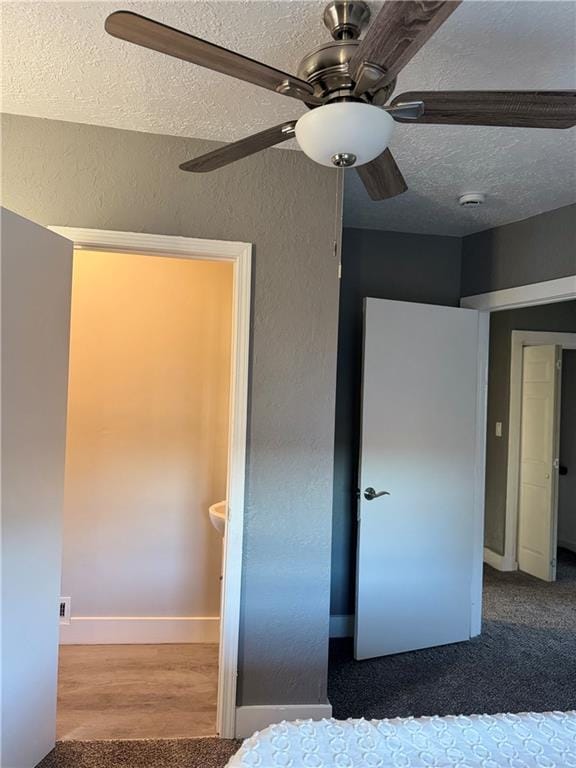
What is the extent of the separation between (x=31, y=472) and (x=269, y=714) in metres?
1.44

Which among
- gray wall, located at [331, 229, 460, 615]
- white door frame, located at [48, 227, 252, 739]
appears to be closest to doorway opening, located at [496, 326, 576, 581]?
gray wall, located at [331, 229, 460, 615]

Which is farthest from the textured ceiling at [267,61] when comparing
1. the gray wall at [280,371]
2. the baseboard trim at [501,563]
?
the baseboard trim at [501,563]

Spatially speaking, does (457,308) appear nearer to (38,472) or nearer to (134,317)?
(134,317)

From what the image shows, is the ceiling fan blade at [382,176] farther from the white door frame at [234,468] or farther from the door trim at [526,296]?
the door trim at [526,296]

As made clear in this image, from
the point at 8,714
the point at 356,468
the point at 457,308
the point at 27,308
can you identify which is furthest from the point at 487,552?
the point at 27,308

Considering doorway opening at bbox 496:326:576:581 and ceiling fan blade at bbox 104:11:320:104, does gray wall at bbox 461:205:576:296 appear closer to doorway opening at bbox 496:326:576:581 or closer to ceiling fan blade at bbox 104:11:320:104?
doorway opening at bbox 496:326:576:581

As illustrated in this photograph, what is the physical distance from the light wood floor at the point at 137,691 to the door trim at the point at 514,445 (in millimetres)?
2839

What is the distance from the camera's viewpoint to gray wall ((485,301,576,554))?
15.7 feet

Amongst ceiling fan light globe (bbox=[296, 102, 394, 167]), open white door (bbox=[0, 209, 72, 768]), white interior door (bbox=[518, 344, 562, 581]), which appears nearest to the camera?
ceiling fan light globe (bbox=[296, 102, 394, 167])

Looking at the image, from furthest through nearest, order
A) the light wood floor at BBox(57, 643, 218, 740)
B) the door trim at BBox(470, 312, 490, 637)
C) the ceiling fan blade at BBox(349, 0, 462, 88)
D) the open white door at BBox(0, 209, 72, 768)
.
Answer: the door trim at BBox(470, 312, 490, 637) → the light wood floor at BBox(57, 643, 218, 740) → the open white door at BBox(0, 209, 72, 768) → the ceiling fan blade at BBox(349, 0, 462, 88)

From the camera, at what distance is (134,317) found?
→ 325cm

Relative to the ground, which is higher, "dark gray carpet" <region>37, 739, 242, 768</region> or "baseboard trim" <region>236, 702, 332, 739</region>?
"baseboard trim" <region>236, 702, 332, 739</region>

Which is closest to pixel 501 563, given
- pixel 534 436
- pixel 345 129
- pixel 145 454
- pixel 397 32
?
pixel 534 436

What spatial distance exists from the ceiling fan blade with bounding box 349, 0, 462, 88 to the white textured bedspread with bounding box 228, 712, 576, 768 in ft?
5.04
